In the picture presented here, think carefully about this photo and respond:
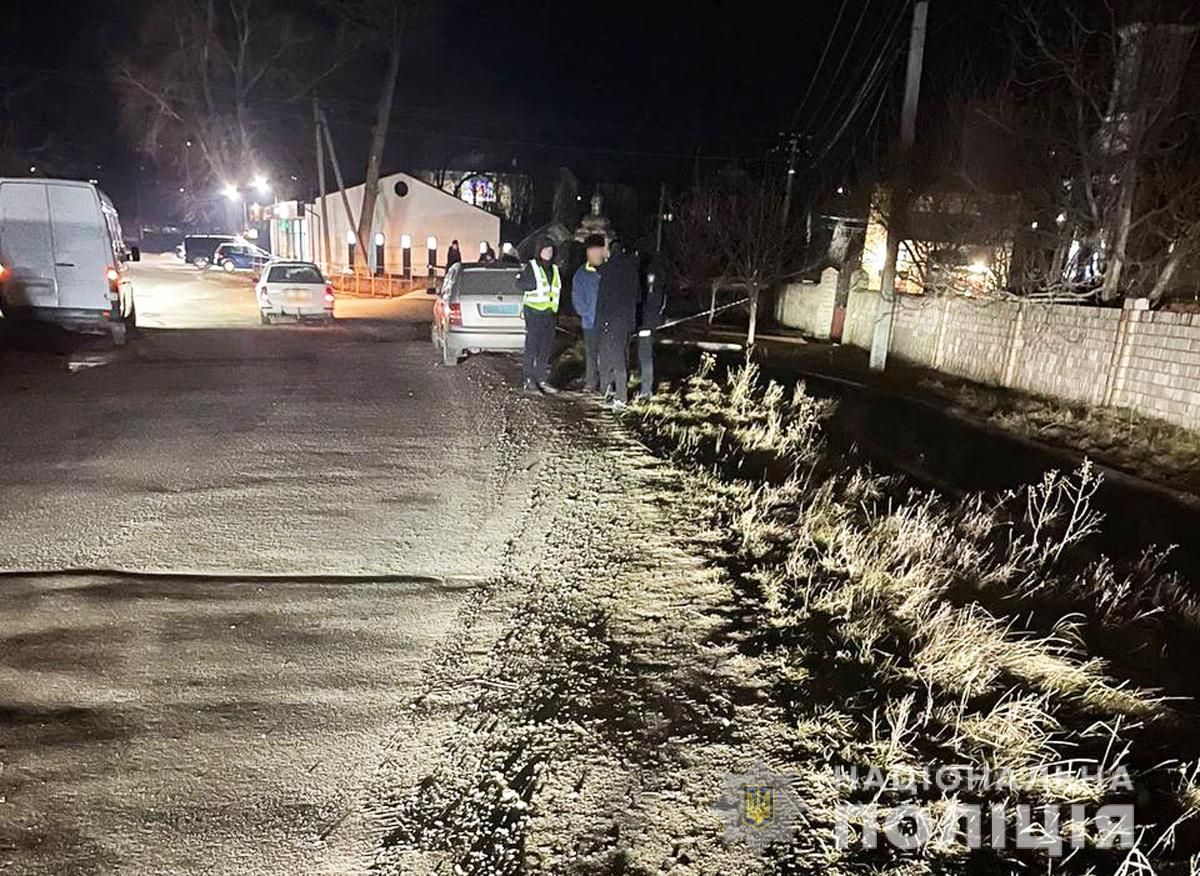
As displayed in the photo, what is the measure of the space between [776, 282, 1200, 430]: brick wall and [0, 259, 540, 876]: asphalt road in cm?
985

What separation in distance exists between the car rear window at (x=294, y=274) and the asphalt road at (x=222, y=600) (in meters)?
11.1

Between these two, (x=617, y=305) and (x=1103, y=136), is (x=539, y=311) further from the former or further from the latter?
(x=1103, y=136)

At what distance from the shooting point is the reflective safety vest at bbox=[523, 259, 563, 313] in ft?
32.2

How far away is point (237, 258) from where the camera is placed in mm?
40250

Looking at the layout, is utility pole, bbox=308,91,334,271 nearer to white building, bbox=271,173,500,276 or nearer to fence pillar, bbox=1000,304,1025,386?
white building, bbox=271,173,500,276

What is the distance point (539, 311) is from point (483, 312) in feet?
8.40

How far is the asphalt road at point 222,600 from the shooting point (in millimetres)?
3152

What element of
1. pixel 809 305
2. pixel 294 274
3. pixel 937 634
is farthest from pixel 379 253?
pixel 937 634

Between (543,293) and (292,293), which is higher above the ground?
(543,293)

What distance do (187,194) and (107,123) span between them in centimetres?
815

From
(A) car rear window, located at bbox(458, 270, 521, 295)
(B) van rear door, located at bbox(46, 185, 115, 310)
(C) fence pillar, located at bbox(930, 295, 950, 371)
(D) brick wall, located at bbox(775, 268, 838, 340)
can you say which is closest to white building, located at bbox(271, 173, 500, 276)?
(D) brick wall, located at bbox(775, 268, 838, 340)

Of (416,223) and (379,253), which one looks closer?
(416,223)

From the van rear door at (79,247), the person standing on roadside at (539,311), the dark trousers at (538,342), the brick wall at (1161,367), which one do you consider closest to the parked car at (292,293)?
the van rear door at (79,247)

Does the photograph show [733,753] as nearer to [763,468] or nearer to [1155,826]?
[1155,826]
